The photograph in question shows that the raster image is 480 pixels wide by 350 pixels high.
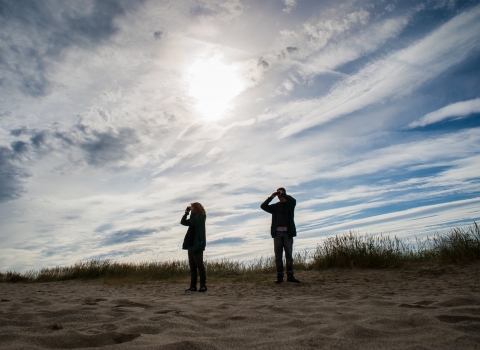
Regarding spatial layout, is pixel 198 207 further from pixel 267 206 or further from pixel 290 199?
pixel 290 199

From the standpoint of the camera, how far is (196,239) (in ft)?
24.5

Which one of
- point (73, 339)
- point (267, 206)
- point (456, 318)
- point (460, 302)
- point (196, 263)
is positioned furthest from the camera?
point (267, 206)

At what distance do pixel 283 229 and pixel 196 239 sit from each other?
2.15 meters

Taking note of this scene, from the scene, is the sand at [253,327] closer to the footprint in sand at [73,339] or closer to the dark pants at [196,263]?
the footprint in sand at [73,339]

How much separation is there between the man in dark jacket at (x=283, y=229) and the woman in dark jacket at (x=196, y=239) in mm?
1807

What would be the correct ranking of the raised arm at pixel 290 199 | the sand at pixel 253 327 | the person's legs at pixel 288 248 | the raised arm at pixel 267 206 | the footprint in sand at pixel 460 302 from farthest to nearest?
the raised arm at pixel 267 206 < the raised arm at pixel 290 199 < the person's legs at pixel 288 248 < the footprint in sand at pixel 460 302 < the sand at pixel 253 327

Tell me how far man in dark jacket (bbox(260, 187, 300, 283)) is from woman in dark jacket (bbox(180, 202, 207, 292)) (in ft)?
5.93

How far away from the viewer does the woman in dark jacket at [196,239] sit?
Answer: 742 centimetres

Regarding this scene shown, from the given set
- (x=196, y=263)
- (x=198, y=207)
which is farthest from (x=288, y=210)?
(x=196, y=263)

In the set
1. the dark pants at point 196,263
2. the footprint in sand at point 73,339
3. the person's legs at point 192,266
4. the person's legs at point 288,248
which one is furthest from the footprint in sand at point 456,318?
the person's legs at point 192,266

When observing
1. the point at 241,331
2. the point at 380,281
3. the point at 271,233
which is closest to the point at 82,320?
the point at 241,331

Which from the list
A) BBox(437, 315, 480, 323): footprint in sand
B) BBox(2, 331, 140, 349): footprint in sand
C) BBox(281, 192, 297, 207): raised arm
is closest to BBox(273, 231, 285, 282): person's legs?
BBox(281, 192, 297, 207): raised arm

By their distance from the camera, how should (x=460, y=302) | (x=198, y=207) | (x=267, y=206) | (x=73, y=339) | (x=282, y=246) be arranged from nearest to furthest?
(x=73, y=339)
(x=460, y=302)
(x=198, y=207)
(x=282, y=246)
(x=267, y=206)

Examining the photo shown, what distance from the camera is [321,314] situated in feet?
11.9
